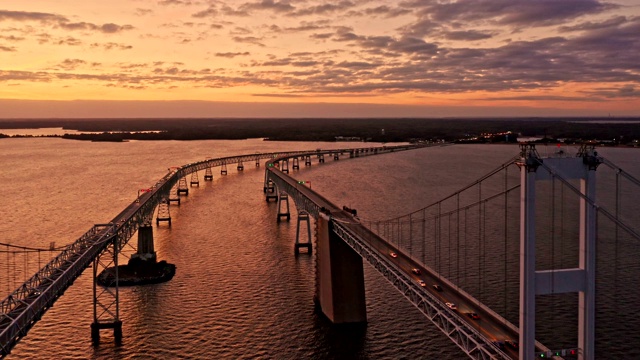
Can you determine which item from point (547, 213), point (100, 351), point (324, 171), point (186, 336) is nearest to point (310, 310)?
point (186, 336)

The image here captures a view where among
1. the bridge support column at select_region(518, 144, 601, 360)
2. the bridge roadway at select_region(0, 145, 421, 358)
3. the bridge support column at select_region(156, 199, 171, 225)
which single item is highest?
the bridge support column at select_region(518, 144, 601, 360)

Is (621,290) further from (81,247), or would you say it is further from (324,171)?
(324,171)

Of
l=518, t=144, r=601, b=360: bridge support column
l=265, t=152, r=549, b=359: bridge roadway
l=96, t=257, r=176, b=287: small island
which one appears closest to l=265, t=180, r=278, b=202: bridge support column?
l=96, t=257, r=176, b=287: small island

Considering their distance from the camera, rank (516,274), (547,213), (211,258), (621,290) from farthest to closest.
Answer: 1. (547,213)
2. (211,258)
3. (516,274)
4. (621,290)

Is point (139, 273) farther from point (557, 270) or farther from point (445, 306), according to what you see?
point (557, 270)

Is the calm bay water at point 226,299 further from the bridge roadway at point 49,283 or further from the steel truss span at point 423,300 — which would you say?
the bridge roadway at point 49,283

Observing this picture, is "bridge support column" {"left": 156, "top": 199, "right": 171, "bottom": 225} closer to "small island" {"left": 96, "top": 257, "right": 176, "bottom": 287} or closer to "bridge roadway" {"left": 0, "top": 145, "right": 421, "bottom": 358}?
"bridge roadway" {"left": 0, "top": 145, "right": 421, "bottom": 358}

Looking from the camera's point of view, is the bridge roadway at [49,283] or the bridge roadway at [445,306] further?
the bridge roadway at [49,283]

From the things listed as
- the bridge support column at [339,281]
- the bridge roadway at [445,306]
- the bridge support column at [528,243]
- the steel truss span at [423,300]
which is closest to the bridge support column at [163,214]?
the steel truss span at [423,300]
